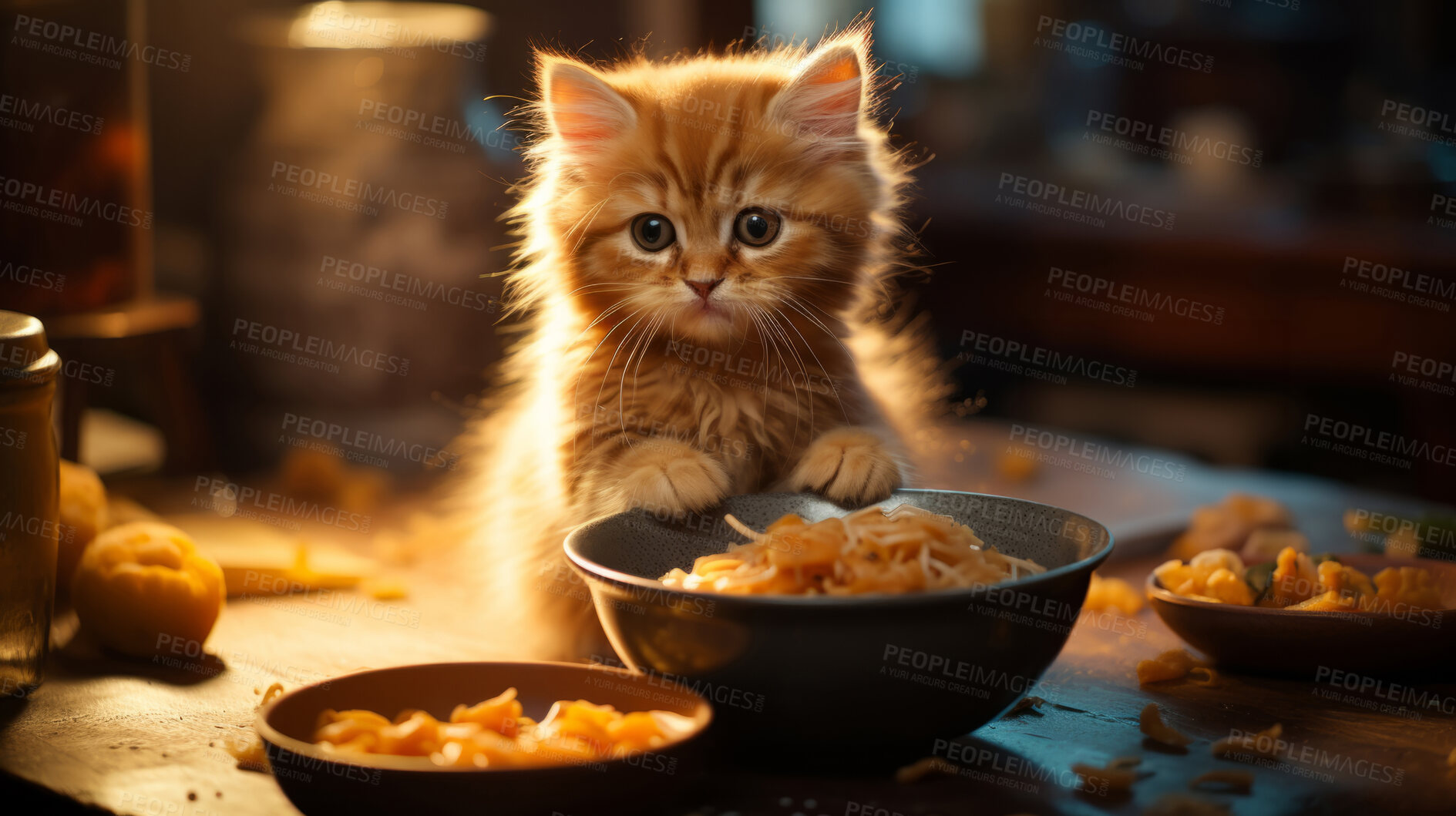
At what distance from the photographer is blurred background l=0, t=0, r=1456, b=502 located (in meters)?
1.86

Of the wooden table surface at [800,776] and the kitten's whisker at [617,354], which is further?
the kitten's whisker at [617,354]

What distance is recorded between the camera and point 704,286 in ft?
4.27

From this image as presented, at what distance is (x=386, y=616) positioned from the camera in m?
1.52

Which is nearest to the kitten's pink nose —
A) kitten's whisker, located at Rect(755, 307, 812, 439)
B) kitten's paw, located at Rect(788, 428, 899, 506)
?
kitten's whisker, located at Rect(755, 307, 812, 439)

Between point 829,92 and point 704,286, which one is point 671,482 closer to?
point 704,286

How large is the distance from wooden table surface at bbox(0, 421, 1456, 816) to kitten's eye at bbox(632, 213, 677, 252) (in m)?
0.51

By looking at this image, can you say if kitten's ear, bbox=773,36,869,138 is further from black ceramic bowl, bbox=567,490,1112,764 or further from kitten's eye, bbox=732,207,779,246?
black ceramic bowl, bbox=567,490,1112,764

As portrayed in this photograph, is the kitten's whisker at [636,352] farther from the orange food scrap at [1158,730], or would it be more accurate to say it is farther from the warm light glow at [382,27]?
the warm light glow at [382,27]

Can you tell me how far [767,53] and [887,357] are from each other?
53 centimetres

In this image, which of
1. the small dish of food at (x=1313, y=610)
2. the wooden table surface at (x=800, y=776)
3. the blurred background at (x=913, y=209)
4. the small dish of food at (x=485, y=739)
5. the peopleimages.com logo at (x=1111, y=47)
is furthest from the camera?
the peopleimages.com logo at (x=1111, y=47)

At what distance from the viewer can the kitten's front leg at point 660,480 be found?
4.01 ft

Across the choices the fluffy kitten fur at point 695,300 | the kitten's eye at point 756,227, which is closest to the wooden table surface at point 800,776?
the fluffy kitten fur at point 695,300

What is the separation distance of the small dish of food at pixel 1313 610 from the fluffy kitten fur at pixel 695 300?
36cm

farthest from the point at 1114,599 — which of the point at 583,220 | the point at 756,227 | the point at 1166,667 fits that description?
the point at 583,220
